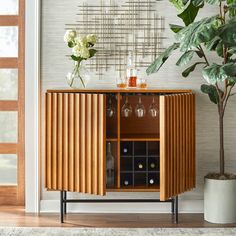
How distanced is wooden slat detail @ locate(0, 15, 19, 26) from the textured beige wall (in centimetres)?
38

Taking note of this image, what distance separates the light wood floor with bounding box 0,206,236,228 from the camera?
14.1ft

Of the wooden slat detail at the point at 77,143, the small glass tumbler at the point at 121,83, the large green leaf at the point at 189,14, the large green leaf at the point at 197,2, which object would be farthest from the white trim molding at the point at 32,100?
the large green leaf at the point at 197,2

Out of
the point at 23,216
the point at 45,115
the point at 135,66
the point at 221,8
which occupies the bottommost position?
the point at 23,216

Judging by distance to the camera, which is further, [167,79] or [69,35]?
[167,79]

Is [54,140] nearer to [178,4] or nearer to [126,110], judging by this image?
[126,110]

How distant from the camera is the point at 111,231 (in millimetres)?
4098

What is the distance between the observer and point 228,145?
4.67m

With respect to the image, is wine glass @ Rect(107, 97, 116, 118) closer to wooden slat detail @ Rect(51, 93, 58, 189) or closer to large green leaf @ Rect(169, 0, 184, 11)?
wooden slat detail @ Rect(51, 93, 58, 189)

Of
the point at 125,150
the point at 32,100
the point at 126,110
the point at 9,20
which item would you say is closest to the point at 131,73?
the point at 126,110

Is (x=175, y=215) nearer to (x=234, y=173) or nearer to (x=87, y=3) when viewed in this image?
(x=234, y=173)

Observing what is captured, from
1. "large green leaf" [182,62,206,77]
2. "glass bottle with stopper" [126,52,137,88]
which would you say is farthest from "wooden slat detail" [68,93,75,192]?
"large green leaf" [182,62,206,77]

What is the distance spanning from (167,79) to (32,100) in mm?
1141

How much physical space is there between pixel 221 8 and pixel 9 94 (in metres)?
1.98

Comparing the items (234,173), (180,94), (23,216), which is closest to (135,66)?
(180,94)
